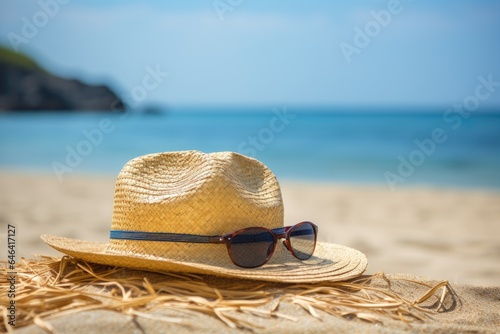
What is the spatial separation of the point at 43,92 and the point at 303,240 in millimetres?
42865

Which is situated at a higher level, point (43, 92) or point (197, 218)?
point (43, 92)

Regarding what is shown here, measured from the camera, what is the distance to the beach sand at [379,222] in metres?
5.18

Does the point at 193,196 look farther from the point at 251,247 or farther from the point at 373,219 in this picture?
the point at 373,219

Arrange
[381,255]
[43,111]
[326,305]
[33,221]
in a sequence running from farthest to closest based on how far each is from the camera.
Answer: [43,111], [33,221], [381,255], [326,305]

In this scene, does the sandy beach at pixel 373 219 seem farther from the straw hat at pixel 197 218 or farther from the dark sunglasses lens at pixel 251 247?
the dark sunglasses lens at pixel 251 247

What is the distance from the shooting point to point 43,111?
4406cm

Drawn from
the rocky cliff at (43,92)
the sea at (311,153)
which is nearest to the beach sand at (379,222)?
the sea at (311,153)

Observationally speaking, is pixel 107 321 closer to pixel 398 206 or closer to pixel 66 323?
pixel 66 323

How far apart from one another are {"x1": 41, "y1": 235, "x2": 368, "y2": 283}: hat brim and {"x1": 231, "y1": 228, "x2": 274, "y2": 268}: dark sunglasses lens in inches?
1.6

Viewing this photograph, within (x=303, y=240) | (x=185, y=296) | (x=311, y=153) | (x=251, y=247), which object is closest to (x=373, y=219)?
(x=303, y=240)

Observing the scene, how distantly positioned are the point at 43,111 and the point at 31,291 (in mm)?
44123

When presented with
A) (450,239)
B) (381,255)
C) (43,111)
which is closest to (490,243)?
(450,239)

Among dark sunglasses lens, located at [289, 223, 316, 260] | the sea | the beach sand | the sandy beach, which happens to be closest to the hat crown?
dark sunglasses lens, located at [289, 223, 316, 260]

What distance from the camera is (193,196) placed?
8.90 ft
